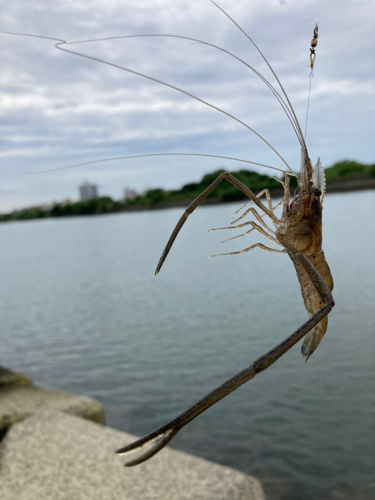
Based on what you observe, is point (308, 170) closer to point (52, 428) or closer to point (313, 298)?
point (313, 298)

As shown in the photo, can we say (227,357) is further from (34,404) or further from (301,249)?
(301,249)

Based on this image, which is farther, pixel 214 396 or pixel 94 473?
pixel 94 473

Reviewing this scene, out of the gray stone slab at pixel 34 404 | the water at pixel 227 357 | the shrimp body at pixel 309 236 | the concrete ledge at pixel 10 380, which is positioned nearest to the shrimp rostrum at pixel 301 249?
the shrimp body at pixel 309 236

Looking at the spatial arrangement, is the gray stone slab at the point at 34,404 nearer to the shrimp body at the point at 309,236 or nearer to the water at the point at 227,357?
the water at the point at 227,357

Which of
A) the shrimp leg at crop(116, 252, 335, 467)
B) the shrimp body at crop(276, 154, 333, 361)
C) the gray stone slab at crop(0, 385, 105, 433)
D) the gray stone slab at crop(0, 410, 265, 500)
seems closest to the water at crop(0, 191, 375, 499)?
the gray stone slab at crop(0, 385, 105, 433)

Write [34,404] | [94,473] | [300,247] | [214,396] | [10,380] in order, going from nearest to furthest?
1. [214,396]
2. [300,247]
3. [94,473]
4. [34,404]
5. [10,380]

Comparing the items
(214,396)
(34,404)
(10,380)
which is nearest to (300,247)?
(214,396)
